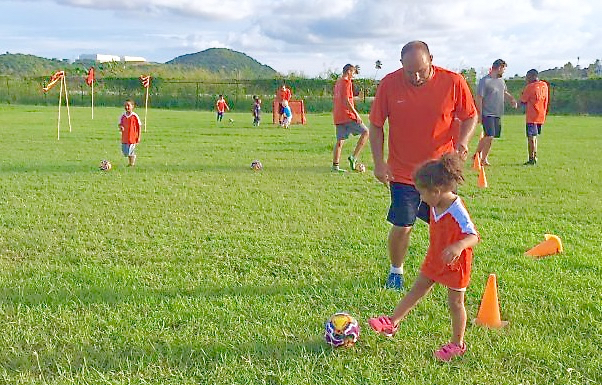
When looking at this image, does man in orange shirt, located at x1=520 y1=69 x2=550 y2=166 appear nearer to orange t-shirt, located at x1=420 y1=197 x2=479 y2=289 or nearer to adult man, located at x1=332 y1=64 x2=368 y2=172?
adult man, located at x1=332 y1=64 x2=368 y2=172

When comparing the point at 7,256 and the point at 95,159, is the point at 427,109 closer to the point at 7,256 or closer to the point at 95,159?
the point at 7,256

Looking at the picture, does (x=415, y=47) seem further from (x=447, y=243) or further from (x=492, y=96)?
(x=492, y=96)

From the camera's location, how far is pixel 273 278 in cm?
445

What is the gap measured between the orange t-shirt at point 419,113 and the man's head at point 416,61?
0.08m

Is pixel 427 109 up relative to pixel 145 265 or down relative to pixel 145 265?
up

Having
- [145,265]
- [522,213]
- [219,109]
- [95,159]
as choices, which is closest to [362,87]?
[219,109]

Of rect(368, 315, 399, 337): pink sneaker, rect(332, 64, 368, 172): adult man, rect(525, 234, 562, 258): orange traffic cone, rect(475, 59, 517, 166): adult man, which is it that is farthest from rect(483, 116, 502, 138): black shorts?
rect(368, 315, 399, 337): pink sneaker

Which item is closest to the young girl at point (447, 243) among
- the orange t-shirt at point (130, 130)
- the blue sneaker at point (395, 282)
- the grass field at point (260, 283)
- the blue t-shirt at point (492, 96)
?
the grass field at point (260, 283)

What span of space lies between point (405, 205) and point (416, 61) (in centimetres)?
106

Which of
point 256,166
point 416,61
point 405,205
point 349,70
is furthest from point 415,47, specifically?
point 256,166

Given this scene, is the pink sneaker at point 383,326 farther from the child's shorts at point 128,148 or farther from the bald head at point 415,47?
the child's shorts at point 128,148

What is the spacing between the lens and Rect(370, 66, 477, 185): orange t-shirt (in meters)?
3.99

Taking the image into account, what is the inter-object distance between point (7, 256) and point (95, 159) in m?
6.64

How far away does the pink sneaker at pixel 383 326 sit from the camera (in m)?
3.35
